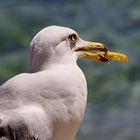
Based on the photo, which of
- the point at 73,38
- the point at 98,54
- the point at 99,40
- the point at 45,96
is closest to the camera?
the point at 45,96

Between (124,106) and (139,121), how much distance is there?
1.34 ft

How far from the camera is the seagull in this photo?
1700 millimetres

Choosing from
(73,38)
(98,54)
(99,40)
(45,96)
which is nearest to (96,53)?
(98,54)

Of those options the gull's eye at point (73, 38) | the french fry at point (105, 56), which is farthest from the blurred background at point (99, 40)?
the gull's eye at point (73, 38)

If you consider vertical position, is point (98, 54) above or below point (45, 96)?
above

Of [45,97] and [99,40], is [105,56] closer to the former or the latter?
[45,97]

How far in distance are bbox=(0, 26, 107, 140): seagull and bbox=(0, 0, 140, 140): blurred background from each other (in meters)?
3.11

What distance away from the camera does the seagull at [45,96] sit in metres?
1.70

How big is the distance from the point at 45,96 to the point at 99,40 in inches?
191

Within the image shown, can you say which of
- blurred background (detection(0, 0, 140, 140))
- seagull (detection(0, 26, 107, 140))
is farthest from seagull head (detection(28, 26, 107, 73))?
blurred background (detection(0, 0, 140, 140))

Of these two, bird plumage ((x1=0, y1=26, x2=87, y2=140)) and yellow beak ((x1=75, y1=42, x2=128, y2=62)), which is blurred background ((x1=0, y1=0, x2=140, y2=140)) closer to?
yellow beak ((x1=75, y1=42, x2=128, y2=62))

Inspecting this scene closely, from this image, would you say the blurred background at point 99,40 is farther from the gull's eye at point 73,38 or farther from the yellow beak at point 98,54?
the gull's eye at point 73,38

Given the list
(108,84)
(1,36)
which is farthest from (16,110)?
(1,36)

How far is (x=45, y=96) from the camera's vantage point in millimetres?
1719
